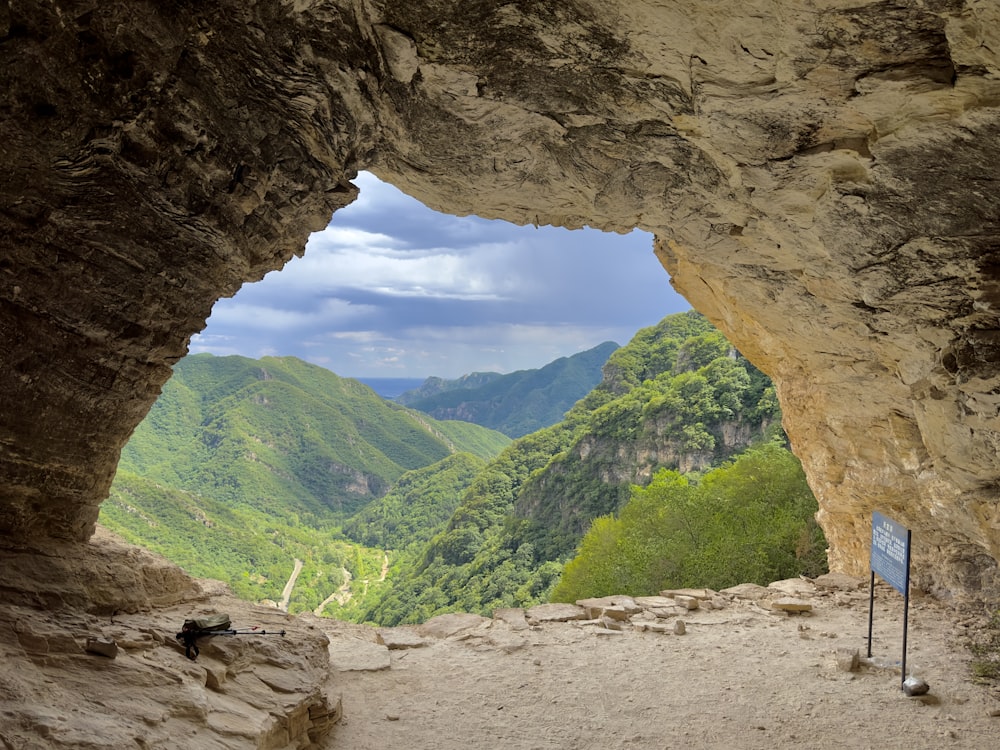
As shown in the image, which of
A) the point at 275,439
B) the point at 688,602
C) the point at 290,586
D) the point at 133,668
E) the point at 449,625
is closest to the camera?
the point at 133,668

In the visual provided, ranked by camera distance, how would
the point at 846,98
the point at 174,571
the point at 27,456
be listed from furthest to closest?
the point at 174,571 → the point at 27,456 → the point at 846,98

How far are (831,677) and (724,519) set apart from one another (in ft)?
30.1

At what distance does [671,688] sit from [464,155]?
624cm

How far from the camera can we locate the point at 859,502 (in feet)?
34.5

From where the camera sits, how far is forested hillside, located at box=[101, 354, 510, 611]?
125 feet

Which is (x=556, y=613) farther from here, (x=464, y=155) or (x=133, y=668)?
(x=464, y=155)

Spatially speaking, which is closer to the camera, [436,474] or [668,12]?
[668,12]

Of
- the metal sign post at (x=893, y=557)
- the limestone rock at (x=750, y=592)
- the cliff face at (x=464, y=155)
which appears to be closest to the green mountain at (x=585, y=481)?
the limestone rock at (x=750, y=592)

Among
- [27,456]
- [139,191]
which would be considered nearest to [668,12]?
[139,191]

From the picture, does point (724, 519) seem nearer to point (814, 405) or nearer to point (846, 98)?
point (814, 405)

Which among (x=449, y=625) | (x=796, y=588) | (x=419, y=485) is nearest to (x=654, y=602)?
(x=796, y=588)

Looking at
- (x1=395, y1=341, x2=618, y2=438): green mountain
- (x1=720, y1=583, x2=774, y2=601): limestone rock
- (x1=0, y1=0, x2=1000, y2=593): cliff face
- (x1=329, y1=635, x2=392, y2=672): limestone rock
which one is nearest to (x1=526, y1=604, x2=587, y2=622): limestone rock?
(x1=329, y1=635, x2=392, y2=672): limestone rock

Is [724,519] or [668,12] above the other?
[668,12]

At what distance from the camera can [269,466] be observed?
2633 inches
